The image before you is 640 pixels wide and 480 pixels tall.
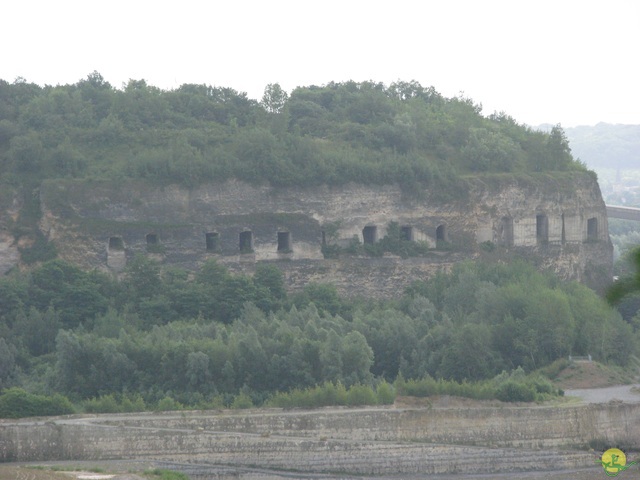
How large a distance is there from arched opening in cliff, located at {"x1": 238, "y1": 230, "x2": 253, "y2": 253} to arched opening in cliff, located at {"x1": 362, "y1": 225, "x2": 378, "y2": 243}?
459 centimetres

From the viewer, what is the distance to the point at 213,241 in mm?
58219

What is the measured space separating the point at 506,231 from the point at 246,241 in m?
10.9

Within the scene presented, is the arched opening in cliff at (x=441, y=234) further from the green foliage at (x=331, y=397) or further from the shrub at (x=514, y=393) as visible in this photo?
the green foliage at (x=331, y=397)

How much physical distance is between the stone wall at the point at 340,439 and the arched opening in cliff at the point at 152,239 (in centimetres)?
1347

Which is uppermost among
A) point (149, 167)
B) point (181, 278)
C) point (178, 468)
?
point (149, 167)

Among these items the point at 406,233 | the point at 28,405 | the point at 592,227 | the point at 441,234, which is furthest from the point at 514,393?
the point at 592,227

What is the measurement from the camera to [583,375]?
51219mm

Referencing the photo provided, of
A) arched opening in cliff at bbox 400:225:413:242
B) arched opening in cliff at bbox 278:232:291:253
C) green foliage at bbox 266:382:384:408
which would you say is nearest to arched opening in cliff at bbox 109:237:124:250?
arched opening in cliff at bbox 278:232:291:253

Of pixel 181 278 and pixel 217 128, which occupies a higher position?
pixel 217 128

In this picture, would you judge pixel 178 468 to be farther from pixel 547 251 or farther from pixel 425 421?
pixel 547 251

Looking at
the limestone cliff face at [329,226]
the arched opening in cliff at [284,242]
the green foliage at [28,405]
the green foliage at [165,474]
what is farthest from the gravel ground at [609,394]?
the green foliage at [28,405]

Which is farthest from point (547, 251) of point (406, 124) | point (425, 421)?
point (425, 421)

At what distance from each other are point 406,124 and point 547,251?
7.18 meters

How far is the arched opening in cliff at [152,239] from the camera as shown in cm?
5691
